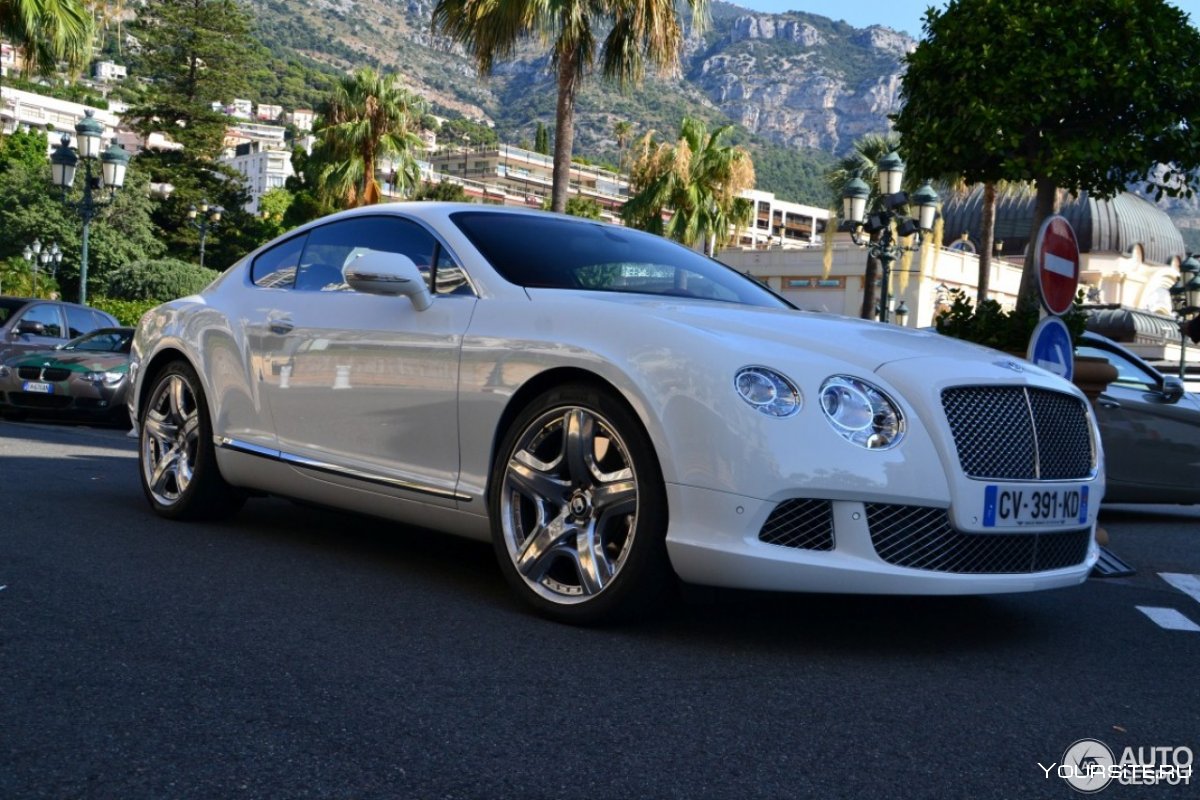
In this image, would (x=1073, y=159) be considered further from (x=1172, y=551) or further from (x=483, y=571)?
(x=483, y=571)

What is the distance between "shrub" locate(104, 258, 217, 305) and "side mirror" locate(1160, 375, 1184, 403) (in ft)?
160

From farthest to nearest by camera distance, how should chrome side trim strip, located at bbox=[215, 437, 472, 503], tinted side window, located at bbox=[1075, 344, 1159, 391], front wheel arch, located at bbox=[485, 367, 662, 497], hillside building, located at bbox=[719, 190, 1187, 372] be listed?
1. hillside building, located at bbox=[719, 190, 1187, 372]
2. tinted side window, located at bbox=[1075, 344, 1159, 391]
3. chrome side trim strip, located at bbox=[215, 437, 472, 503]
4. front wheel arch, located at bbox=[485, 367, 662, 497]

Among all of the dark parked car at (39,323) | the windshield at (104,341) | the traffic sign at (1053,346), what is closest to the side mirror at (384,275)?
the traffic sign at (1053,346)

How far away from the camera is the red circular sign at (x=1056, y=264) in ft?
23.9

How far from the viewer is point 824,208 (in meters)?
184

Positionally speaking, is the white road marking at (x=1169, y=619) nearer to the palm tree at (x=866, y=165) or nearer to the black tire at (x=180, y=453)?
the black tire at (x=180, y=453)

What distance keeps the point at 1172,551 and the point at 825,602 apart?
4.04 metres

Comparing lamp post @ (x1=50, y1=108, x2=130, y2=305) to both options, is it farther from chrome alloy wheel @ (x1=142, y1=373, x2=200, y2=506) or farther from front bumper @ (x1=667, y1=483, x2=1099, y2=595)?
front bumper @ (x1=667, y1=483, x2=1099, y2=595)

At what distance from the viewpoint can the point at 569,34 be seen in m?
20.4

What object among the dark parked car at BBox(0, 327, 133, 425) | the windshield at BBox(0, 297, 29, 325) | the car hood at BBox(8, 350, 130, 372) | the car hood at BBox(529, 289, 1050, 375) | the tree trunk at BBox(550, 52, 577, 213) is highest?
the tree trunk at BBox(550, 52, 577, 213)

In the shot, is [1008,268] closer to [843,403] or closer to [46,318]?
[46,318]

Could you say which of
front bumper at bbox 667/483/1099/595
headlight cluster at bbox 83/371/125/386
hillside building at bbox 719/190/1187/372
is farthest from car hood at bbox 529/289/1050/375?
hillside building at bbox 719/190/1187/372

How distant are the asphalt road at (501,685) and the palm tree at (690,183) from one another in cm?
3397

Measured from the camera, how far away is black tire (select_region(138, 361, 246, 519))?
236 inches
